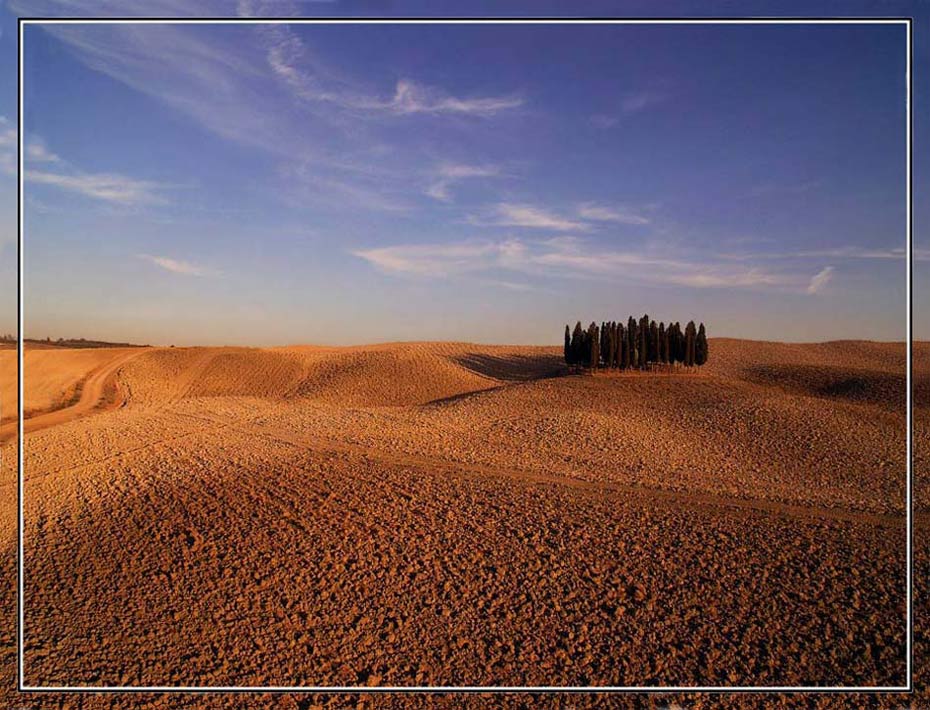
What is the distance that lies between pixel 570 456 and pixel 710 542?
4505 millimetres

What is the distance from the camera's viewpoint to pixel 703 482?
9102 mm

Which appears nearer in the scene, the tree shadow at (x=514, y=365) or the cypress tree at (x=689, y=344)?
the cypress tree at (x=689, y=344)

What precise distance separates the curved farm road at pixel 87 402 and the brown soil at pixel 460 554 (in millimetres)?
2825

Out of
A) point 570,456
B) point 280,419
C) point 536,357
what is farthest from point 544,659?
point 536,357

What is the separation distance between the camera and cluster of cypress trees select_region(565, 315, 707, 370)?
76.8 ft

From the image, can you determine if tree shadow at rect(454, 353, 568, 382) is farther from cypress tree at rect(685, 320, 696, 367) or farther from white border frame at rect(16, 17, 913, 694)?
white border frame at rect(16, 17, 913, 694)

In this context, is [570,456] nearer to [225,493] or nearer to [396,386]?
[225,493]

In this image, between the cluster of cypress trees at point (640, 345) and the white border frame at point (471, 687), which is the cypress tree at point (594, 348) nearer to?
the cluster of cypress trees at point (640, 345)

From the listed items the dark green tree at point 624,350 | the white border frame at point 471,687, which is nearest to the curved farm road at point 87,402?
the white border frame at point 471,687

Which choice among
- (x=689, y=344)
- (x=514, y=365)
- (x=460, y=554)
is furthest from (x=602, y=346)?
(x=460, y=554)

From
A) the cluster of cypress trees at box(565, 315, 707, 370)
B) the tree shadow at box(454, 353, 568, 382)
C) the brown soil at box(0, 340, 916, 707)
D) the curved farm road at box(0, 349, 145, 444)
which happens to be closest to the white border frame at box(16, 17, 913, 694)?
the brown soil at box(0, 340, 916, 707)

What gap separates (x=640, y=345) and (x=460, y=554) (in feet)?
64.6

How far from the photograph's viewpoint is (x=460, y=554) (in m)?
5.91

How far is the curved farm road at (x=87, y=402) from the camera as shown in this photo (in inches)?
542
